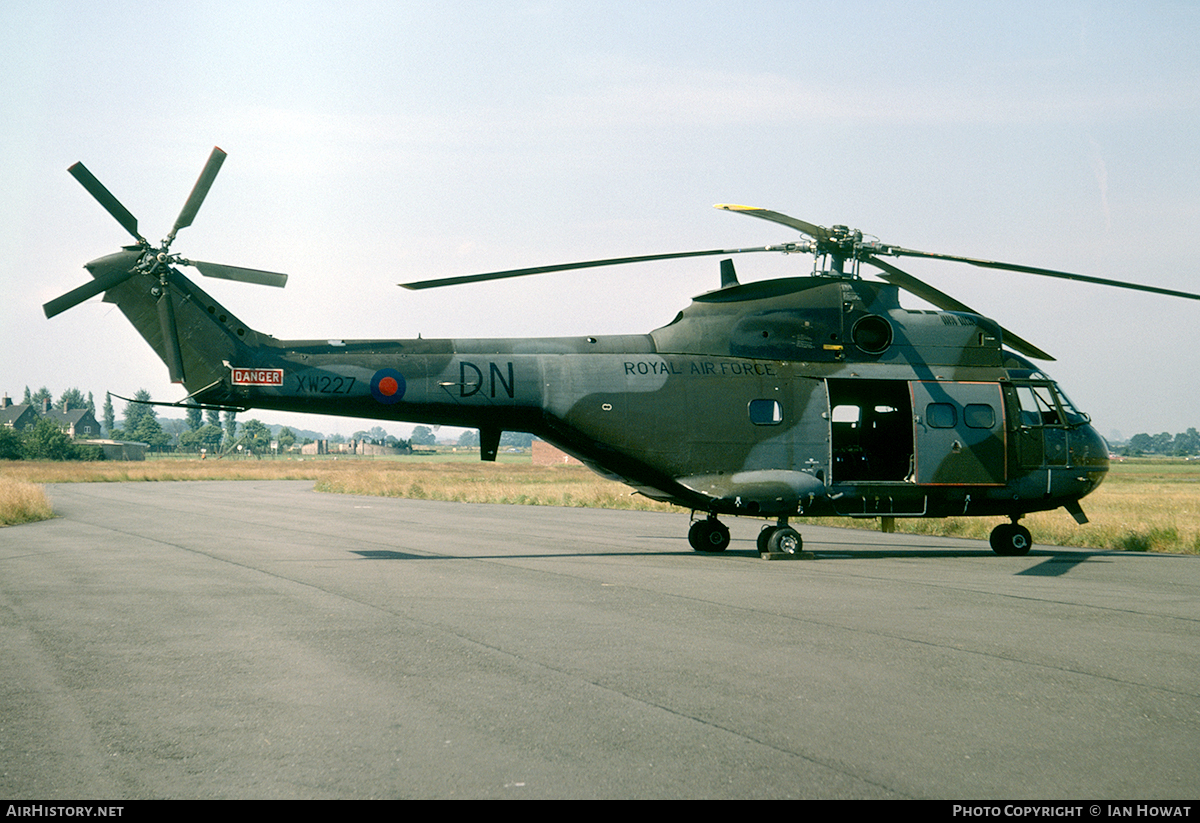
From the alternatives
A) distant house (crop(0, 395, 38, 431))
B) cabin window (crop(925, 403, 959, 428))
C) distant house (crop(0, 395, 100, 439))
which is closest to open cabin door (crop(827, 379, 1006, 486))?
cabin window (crop(925, 403, 959, 428))

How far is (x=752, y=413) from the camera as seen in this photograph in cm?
1778

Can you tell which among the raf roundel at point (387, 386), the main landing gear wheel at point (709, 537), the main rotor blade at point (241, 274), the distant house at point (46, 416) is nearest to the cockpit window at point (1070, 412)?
the main landing gear wheel at point (709, 537)

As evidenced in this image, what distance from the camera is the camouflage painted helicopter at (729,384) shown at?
16.3 m

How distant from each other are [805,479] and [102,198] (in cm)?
1273

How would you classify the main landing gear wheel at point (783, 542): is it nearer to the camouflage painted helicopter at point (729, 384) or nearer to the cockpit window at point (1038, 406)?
the camouflage painted helicopter at point (729, 384)

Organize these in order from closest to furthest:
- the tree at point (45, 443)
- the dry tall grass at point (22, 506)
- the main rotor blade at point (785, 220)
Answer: the main rotor blade at point (785, 220)
the dry tall grass at point (22, 506)
the tree at point (45, 443)

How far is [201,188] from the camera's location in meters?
16.4

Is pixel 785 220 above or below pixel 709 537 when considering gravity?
above

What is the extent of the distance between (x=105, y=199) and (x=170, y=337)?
2.49m

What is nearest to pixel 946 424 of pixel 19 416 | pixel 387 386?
pixel 387 386

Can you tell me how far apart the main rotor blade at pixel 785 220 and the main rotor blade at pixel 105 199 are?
31.4 feet

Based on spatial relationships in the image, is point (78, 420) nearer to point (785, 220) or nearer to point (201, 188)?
point (201, 188)

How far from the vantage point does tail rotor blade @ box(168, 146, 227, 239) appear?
645 inches

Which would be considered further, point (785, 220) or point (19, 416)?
point (19, 416)
